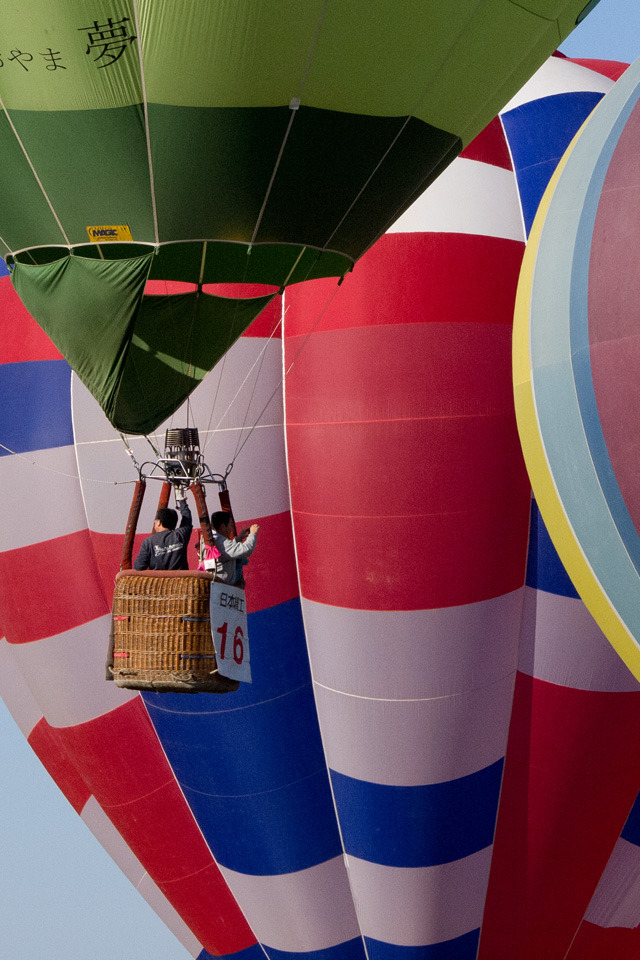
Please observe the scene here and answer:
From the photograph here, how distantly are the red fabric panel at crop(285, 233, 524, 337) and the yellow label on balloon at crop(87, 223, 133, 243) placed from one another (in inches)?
56.1

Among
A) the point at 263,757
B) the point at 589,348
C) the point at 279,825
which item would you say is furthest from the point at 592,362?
the point at 279,825

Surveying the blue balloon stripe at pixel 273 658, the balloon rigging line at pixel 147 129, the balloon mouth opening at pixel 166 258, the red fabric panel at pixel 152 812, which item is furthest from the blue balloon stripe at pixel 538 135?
the red fabric panel at pixel 152 812

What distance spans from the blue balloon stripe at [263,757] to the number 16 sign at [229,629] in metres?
1.23

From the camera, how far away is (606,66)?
5.81 m

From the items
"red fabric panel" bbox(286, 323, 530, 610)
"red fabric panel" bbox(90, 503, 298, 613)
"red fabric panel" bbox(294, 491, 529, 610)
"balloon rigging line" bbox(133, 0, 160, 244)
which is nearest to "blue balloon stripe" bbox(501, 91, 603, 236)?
"red fabric panel" bbox(286, 323, 530, 610)

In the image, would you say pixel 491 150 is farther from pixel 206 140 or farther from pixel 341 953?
pixel 341 953

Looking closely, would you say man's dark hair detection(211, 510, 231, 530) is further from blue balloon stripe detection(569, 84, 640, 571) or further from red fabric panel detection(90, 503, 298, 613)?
blue balloon stripe detection(569, 84, 640, 571)

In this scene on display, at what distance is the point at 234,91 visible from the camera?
3404 mm

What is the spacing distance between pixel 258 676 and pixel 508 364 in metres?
1.93

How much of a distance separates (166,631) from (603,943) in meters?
3.36

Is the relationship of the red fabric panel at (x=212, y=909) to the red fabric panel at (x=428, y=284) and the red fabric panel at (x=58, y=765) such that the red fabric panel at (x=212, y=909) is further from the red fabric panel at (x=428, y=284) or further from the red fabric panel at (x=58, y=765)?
the red fabric panel at (x=428, y=284)

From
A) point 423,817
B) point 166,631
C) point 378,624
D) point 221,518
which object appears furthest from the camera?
point 423,817

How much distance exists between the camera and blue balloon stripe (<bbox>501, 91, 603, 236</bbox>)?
5.11m

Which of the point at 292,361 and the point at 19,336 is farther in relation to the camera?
the point at 19,336
